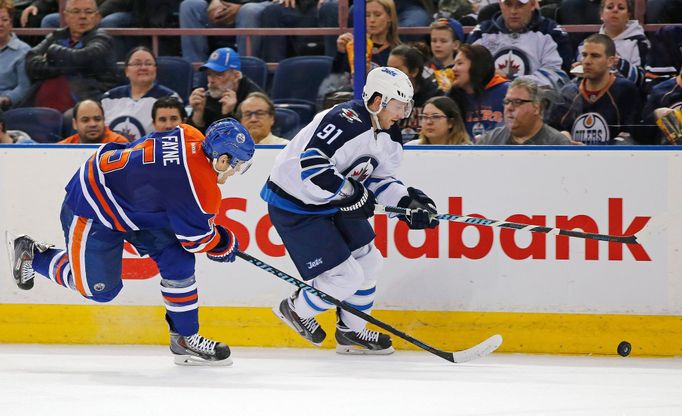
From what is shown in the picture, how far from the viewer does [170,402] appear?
3.61 metres

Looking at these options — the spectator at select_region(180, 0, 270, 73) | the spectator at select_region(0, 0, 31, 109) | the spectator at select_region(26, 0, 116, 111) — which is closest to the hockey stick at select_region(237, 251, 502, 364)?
the spectator at select_region(26, 0, 116, 111)

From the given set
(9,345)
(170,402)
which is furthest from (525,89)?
(9,345)

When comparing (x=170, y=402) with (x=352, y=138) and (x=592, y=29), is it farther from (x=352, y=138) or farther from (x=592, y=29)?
(x=592, y=29)

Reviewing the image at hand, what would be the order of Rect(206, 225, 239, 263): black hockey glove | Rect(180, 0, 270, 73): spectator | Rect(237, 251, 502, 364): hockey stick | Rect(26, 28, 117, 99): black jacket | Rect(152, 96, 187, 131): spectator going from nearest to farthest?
Rect(206, 225, 239, 263): black hockey glove → Rect(237, 251, 502, 364): hockey stick → Rect(152, 96, 187, 131): spectator → Rect(26, 28, 117, 99): black jacket → Rect(180, 0, 270, 73): spectator

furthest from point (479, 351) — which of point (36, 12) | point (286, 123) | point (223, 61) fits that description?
point (36, 12)

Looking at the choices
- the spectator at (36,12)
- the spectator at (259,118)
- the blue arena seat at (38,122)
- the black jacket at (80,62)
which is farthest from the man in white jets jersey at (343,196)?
the spectator at (36,12)

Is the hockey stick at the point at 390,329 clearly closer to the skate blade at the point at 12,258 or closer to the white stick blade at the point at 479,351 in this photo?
the white stick blade at the point at 479,351

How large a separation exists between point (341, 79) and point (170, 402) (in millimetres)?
2213

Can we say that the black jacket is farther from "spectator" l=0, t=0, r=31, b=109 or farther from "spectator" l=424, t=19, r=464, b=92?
"spectator" l=424, t=19, r=464, b=92

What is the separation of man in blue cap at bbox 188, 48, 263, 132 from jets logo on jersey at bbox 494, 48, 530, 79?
1.13 m

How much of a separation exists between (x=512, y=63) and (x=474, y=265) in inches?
41.4

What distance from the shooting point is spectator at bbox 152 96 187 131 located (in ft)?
17.0

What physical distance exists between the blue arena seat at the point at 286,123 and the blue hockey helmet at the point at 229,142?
1032mm

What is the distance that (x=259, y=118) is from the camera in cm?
513
